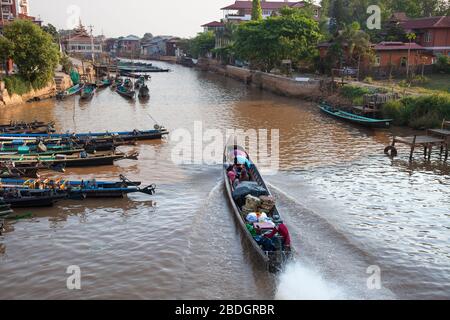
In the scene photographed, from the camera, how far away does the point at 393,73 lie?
4775cm

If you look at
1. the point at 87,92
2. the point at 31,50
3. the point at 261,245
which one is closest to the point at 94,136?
the point at 261,245

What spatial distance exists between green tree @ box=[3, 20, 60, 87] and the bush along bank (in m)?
32.9

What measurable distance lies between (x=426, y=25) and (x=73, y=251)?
169ft

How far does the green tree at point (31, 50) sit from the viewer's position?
43875mm

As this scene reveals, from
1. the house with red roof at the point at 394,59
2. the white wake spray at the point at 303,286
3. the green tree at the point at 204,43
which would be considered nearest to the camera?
the white wake spray at the point at 303,286

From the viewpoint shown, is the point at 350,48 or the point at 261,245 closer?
the point at 261,245

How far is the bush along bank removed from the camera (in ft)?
102

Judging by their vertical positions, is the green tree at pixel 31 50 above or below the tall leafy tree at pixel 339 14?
below

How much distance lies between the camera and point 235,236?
1603cm

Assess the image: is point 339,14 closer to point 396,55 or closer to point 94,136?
point 396,55

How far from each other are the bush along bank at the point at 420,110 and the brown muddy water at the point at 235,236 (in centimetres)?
533

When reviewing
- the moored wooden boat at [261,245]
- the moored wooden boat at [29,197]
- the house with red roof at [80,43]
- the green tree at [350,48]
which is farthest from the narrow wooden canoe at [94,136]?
the house with red roof at [80,43]

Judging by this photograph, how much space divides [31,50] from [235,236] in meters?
37.0

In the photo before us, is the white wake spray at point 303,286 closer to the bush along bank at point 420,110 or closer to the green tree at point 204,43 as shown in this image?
the bush along bank at point 420,110
